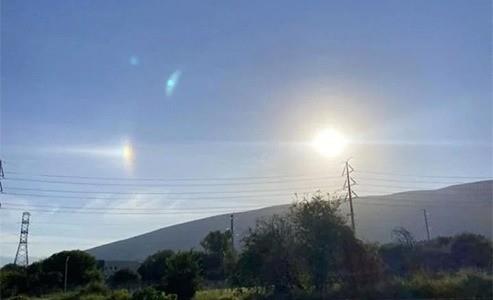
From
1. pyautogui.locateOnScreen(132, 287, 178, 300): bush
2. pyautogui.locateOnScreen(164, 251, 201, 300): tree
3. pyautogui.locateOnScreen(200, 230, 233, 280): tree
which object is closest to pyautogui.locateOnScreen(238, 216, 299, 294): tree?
pyautogui.locateOnScreen(164, 251, 201, 300): tree

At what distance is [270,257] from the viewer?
3303 cm

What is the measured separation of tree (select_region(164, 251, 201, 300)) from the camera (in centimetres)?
3575

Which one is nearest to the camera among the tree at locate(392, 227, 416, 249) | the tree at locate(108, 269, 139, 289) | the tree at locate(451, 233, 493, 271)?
the tree at locate(451, 233, 493, 271)

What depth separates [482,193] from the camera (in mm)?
187000

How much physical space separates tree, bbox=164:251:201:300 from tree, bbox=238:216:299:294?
385 centimetres

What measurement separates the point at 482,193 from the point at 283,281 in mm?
171819

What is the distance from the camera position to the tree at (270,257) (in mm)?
32625

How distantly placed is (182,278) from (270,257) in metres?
6.56

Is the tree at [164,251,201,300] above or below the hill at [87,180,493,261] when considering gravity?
below

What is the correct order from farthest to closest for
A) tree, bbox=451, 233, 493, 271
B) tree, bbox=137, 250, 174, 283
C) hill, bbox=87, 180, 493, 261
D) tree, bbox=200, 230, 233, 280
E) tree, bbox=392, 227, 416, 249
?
hill, bbox=87, 180, 493, 261
tree, bbox=392, 227, 416, 249
tree, bbox=200, 230, 233, 280
tree, bbox=137, 250, 174, 283
tree, bbox=451, 233, 493, 271

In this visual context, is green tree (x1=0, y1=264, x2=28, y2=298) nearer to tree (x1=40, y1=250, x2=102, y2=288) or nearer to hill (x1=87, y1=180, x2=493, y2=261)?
tree (x1=40, y1=250, x2=102, y2=288)

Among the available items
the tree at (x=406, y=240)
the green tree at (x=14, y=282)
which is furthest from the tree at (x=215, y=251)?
the tree at (x=406, y=240)

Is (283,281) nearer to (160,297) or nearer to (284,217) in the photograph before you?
(284,217)

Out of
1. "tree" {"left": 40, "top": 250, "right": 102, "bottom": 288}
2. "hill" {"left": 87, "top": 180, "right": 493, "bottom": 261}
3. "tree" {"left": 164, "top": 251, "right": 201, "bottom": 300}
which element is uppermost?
"hill" {"left": 87, "top": 180, "right": 493, "bottom": 261}
